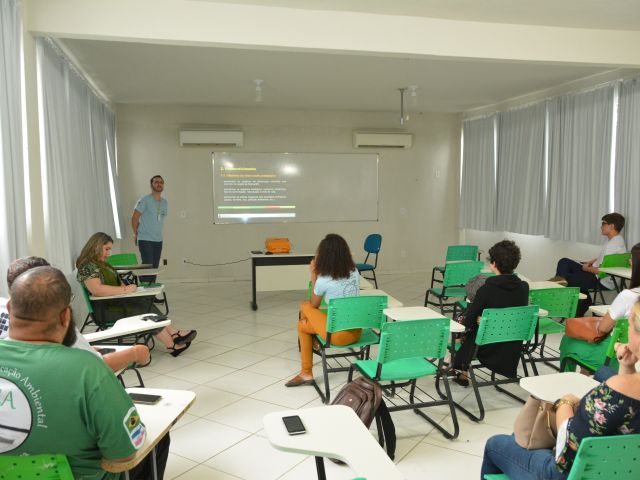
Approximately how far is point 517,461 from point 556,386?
394mm

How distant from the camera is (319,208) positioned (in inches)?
343

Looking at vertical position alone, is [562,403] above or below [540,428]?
above

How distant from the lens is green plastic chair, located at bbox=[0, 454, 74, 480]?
140 centimetres

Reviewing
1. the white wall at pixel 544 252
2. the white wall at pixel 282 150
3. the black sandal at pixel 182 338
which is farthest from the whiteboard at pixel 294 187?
the black sandal at pixel 182 338

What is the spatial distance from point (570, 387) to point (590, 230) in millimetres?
4872

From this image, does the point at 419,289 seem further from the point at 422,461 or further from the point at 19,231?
the point at 19,231

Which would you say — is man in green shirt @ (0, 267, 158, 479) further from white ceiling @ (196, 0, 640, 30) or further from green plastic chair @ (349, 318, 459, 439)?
white ceiling @ (196, 0, 640, 30)

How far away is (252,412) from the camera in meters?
3.35

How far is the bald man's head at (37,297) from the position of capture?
4.73ft

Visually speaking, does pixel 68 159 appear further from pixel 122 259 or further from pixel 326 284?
pixel 326 284

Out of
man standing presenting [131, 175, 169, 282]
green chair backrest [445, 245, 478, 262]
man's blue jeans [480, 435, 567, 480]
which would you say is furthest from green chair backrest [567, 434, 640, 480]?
man standing presenting [131, 175, 169, 282]

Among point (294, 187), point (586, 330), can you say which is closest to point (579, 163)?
point (586, 330)

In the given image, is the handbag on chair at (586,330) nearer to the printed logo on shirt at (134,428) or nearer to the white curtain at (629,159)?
the printed logo on shirt at (134,428)

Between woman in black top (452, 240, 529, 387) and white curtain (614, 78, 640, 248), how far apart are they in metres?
3.11
